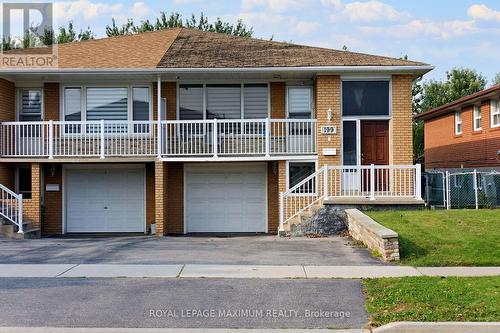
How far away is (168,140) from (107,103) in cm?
272

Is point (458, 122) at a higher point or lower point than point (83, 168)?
higher

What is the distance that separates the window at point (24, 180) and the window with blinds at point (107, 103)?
2.88 metres

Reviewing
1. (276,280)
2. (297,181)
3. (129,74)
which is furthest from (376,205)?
(129,74)

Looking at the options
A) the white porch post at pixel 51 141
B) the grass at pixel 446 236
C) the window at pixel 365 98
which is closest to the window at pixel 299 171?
the window at pixel 365 98

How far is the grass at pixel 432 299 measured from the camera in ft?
25.5

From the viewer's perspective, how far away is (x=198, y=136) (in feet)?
64.5

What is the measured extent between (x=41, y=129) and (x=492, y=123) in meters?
17.3

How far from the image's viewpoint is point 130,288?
972cm

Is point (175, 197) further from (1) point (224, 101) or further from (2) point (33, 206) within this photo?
(2) point (33, 206)

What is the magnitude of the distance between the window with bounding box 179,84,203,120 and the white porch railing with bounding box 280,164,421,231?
4.46 m

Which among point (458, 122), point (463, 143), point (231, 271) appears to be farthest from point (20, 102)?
point (458, 122)

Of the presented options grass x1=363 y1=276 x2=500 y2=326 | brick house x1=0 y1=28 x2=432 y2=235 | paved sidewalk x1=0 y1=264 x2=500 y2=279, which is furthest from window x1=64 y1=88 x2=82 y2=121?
grass x1=363 y1=276 x2=500 y2=326

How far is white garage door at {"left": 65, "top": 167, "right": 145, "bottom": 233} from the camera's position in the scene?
20.8 meters

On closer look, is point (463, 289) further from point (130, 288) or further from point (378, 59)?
point (378, 59)
